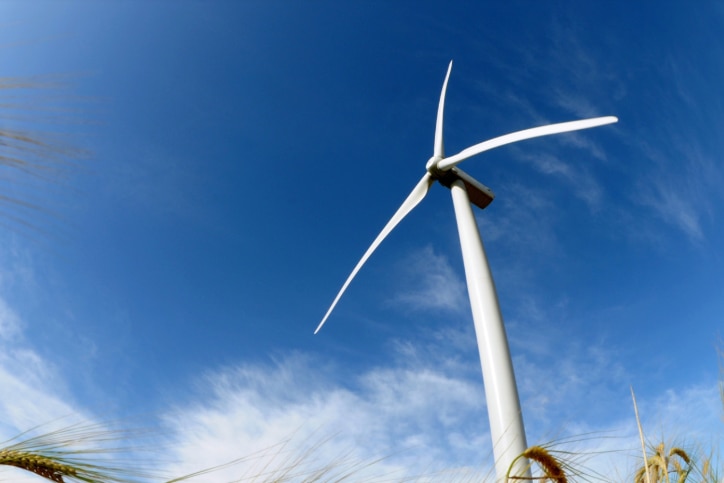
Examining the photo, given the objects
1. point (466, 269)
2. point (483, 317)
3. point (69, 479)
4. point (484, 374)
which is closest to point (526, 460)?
point (69, 479)

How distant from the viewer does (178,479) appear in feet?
6.74

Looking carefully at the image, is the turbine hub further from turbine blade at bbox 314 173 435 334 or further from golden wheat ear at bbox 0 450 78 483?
golden wheat ear at bbox 0 450 78 483

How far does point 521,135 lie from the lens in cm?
1230

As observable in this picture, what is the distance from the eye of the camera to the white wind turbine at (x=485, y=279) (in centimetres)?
699

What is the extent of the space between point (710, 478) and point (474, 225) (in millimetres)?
7893

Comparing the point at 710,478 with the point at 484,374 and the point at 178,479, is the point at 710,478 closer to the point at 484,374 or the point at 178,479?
the point at 178,479

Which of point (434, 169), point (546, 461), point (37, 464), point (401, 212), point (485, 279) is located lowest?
point (37, 464)

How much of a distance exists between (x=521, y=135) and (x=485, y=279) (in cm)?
523

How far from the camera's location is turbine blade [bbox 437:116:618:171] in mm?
11312

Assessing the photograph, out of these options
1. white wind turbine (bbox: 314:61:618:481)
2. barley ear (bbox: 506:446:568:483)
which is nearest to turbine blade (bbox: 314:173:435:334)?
white wind turbine (bbox: 314:61:618:481)

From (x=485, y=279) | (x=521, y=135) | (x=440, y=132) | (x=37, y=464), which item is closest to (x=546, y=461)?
(x=37, y=464)

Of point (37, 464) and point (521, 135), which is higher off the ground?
point (521, 135)

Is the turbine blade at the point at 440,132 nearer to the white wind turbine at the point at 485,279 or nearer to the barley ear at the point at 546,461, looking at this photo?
the white wind turbine at the point at 485,279

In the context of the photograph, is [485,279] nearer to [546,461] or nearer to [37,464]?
[546,461]
